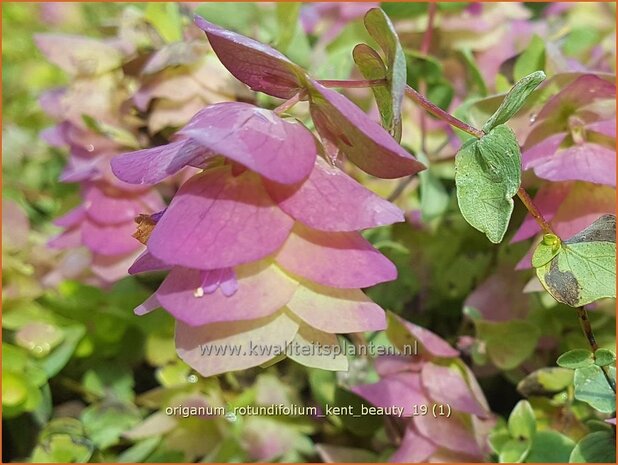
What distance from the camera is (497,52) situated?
0.57m

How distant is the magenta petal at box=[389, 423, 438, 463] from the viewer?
0.40 meters

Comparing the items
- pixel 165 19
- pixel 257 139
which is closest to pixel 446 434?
pixel 257 139

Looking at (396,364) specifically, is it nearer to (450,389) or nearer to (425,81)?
(450,389)

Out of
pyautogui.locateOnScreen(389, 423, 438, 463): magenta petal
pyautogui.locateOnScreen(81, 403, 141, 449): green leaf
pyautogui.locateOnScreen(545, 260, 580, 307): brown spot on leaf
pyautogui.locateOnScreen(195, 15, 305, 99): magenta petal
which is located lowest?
pyautogui.locateOnScreen(81, 403, 141, 449): green leaf

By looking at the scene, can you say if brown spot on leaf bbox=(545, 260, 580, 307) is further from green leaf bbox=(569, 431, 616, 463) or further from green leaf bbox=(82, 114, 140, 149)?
green leaf bbox=(82, 114, 140, 149)

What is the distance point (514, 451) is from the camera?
15.0 inches

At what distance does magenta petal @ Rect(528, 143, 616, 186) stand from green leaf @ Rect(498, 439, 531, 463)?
0.14 metres

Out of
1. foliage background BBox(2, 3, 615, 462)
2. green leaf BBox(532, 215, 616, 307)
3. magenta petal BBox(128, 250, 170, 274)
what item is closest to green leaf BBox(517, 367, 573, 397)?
foliage background BBox(2, 3, 615, 462)

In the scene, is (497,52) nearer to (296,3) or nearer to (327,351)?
(296,3)

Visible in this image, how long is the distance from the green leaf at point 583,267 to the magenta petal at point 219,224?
0.11m

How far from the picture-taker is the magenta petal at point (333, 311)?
0.97 ft

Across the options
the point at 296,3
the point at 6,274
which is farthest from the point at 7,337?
the point at 296,3

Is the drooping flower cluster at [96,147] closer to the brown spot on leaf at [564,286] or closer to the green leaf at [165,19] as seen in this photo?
the green leaf at [165,19]

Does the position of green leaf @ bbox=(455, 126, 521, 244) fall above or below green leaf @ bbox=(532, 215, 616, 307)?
above
